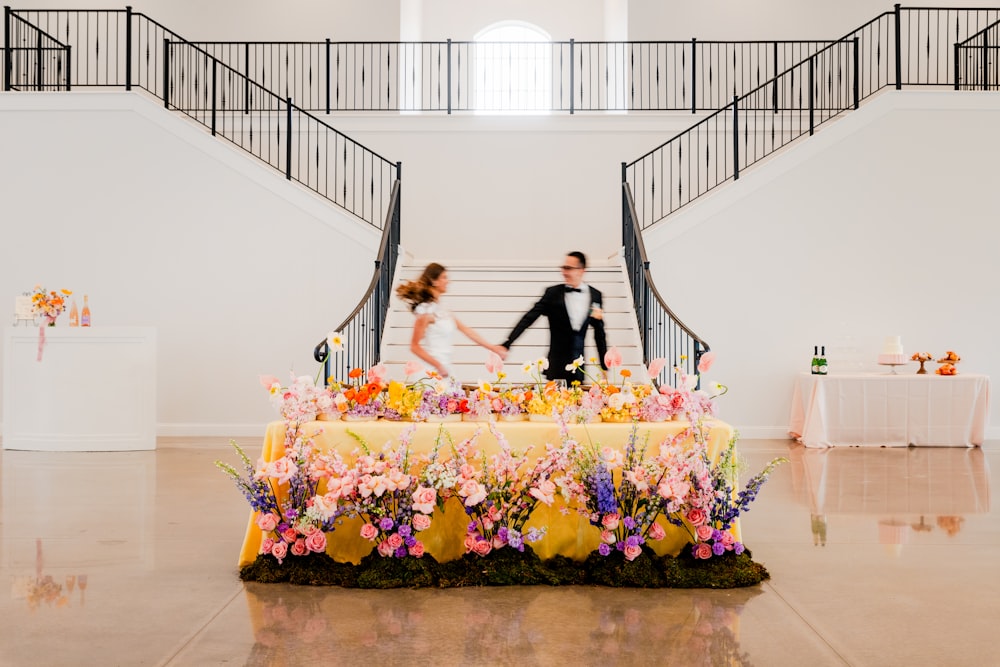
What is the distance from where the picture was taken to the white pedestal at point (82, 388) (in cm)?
902

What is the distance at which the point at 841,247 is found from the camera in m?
10.4

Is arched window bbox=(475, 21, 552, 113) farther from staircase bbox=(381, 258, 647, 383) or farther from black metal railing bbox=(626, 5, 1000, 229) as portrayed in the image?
staircase bbox=(381, 258, 647, 383)

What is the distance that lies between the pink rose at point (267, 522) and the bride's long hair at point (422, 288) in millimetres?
1931

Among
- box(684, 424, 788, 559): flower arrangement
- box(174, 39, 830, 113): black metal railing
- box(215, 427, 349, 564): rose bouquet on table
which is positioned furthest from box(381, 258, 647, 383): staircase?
box(215, 427, 349, 564): rose bouquet on table

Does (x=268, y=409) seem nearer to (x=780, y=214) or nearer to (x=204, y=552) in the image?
(x=204, y=552)

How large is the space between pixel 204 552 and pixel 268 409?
5.61 metres

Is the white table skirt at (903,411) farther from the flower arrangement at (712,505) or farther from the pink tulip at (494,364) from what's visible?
the pink tulip at (494,364)

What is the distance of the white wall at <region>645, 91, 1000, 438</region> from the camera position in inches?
408

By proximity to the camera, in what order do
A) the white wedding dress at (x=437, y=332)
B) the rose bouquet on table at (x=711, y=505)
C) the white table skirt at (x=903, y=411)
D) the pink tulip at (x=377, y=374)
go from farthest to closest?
the white table skirt at (x=903, y=411) < the white wedding dress at (x=437, y=332) < the pink tulip at (x=377, y=374) < the rose bouquet on table at (x=711, y=505)

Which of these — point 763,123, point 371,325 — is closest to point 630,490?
point 371,325

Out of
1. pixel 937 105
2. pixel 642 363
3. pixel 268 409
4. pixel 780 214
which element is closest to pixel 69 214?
pixel 268 409

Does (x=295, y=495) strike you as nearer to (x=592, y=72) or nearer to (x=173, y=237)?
(x=173, y=237)

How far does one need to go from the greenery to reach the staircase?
4.58 metres

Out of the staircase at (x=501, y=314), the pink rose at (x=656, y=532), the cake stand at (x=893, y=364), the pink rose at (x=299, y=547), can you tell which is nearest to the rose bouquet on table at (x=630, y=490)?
the pink rose at (x=656, y=532)
